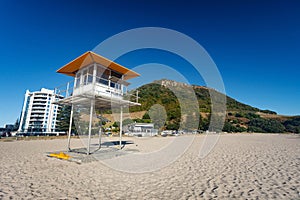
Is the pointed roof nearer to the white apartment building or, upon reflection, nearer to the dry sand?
the dry sand

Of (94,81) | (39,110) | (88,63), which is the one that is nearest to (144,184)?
(94,81)

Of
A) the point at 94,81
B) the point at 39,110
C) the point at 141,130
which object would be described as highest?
the point at 39,110

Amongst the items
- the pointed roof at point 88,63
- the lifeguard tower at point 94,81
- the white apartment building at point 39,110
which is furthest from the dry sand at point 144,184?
the white apartment building at point 39,110

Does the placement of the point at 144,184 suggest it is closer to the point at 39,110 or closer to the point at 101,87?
the point at 101,87

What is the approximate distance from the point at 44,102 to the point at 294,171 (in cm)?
8082

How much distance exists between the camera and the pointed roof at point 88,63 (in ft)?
26.2

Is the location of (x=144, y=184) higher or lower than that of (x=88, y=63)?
lower

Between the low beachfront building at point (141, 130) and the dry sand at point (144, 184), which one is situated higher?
the low beachfront building at point (141, 130)

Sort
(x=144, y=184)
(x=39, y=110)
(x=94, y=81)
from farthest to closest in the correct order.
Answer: (x=39, y=110)
(x=94, y=81)
(x=144, y=184)

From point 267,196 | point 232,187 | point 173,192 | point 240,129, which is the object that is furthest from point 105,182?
point 240,129

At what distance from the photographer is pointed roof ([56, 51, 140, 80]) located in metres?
7.98

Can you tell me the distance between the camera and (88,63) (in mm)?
8680

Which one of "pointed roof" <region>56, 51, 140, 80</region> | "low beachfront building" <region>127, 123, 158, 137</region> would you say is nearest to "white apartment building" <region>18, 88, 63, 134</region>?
"low beachfront building" <region>127, 123, 158, 137</region>

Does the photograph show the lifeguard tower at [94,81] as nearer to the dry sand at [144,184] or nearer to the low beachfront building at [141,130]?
the dry sand at [144,184]
